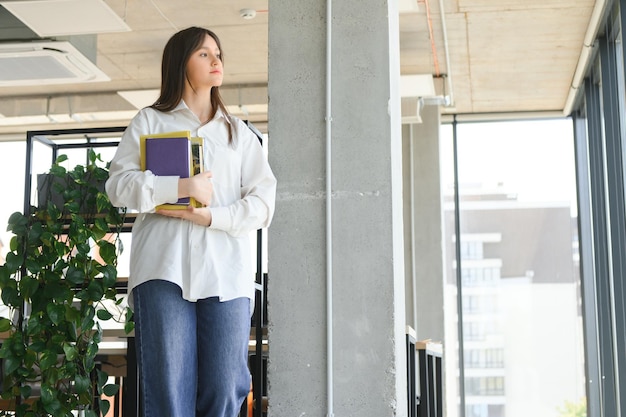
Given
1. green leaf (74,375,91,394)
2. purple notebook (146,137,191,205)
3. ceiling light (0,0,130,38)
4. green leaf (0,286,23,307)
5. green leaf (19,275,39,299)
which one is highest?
ceiling light (0,0,130,38)

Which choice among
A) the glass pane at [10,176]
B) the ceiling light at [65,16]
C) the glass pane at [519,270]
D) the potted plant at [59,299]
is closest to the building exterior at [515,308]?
the glass pane at [519,270]

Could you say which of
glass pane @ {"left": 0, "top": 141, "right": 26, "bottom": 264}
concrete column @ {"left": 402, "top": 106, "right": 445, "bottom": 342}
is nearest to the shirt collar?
concrete column @ {"left": 402, "top": 106, "right": 445, "bottom": 342}

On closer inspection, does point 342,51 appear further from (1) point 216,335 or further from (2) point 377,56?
(1) point 216,335

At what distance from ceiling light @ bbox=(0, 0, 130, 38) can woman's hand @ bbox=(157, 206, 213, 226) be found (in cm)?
323

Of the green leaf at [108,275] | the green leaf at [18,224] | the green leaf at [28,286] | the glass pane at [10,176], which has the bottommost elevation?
the green leaf at [28,286]

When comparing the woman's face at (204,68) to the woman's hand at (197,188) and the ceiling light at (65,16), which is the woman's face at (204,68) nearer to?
the woman's hand at (197,188)

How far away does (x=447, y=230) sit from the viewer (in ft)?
31.2

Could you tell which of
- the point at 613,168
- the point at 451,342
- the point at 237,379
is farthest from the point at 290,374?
the point at 451,342

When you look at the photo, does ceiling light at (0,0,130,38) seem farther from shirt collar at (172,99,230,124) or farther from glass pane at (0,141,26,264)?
glass pane at (0,141,26,264)

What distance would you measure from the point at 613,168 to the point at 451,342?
3083mm

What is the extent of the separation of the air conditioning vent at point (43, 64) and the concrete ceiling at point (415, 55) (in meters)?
0.17

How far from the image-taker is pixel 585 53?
7375mm

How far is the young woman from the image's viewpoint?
6.61 ft

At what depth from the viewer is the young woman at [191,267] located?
201 centimetres
